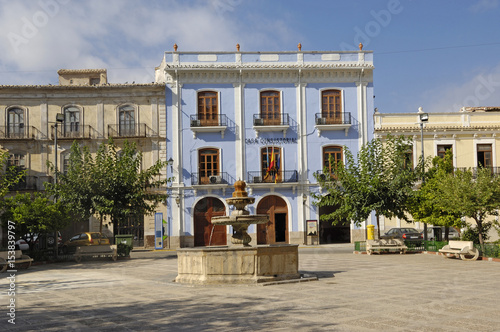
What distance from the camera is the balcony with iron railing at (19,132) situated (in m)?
32.8

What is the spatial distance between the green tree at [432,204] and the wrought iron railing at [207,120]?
493 inches

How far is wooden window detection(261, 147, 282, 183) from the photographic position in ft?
107

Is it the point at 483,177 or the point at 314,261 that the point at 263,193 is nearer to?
the point at 314,261

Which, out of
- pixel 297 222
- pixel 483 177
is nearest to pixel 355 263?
pixel 483 177

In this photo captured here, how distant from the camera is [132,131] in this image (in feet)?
109

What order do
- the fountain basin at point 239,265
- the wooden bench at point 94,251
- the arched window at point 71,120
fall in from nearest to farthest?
the fountain basin at point 239,265 < the wooden bench at point 94,251 < the arched window at point 71,120

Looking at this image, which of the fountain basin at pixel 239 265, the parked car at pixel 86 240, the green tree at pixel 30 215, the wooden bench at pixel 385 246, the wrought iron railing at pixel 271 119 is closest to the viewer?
the fountain basin at pixel 239 265

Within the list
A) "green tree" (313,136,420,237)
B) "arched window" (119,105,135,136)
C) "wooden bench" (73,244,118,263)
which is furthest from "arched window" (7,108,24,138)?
"green tree" (313,136,420,237)

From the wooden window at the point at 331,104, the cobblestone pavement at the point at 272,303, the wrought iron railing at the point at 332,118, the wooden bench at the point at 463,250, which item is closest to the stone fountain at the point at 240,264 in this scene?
the cobblestone pavement at the point at 272,303

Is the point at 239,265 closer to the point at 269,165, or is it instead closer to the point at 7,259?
the point at 7,259

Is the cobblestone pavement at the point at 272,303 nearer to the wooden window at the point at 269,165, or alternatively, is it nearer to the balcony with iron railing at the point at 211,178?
the balcony with iron railing at the point at 211,178

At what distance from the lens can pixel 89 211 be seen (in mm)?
24203

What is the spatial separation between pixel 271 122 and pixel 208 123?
370 centimetres

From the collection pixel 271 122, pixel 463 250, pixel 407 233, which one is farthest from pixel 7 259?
pixel 407 233
